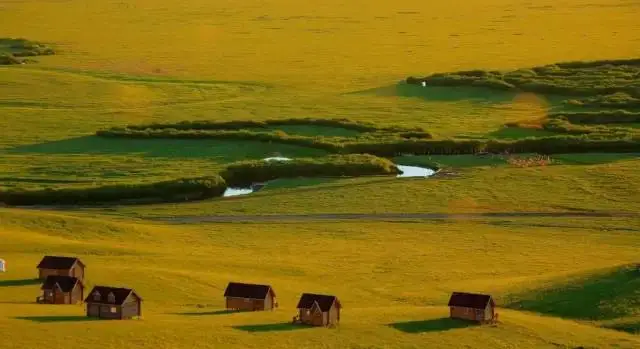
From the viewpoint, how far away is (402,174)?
75.4 m

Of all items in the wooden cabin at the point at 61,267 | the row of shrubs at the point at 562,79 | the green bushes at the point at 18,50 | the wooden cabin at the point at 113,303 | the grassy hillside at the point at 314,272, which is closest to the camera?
the grassy hillside at the point at 314,272

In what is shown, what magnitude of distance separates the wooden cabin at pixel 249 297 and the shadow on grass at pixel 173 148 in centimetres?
3369

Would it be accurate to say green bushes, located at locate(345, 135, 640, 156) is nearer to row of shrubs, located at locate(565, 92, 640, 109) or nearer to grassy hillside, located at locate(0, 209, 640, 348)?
row of shrubs, located at locate(565, 92, 640, 109)

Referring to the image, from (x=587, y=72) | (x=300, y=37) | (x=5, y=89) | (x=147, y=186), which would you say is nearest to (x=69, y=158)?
(x=147, y=186)

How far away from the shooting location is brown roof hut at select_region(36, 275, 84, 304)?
4456 cm

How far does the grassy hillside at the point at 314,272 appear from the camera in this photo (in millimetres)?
40656

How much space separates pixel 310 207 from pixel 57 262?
20.8 m

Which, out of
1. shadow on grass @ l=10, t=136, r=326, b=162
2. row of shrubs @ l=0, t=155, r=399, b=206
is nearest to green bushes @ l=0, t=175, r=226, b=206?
row of shrubs @ l=0, t=155, r=399, b=206

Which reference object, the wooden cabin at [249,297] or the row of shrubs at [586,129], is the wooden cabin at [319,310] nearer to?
the wooden cabin at [249,297]

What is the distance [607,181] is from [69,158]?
29242 mm

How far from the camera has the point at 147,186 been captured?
69688 millimetres

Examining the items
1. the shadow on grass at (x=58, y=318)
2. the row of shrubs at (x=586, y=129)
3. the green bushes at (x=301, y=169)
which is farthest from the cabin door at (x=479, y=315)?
the row of shrubs at (x=586, y=129)

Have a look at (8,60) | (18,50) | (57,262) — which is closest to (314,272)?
(57,262)

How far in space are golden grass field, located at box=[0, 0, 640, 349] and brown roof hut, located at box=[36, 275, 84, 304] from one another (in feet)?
2.08
